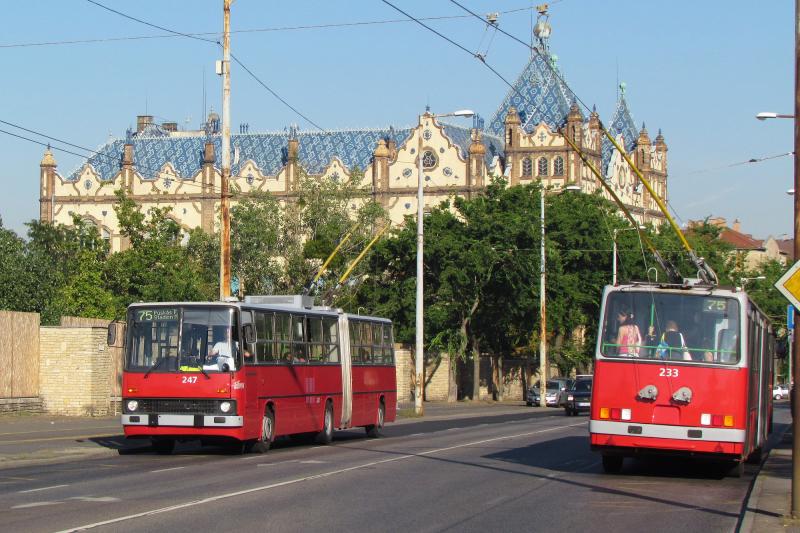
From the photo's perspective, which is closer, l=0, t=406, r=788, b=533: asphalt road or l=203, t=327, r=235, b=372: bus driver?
l=0, t=406, r=788, b=533: asphalt road

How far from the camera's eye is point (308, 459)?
23.1m

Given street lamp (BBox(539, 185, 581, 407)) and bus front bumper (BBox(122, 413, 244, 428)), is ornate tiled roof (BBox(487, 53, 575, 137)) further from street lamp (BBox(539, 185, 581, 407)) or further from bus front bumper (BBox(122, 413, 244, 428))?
bus front bumper (BBox(122, 413, 244, 428))

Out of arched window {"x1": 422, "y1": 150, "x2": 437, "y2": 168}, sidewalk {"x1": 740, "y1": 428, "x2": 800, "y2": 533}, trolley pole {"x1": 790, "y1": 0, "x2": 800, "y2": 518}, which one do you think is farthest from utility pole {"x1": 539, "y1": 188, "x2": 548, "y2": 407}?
trolley pole {"x1": 790, "y1": 0, "x2": 800, "y2": 518}

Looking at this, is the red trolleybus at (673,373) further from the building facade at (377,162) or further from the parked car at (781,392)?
the parked car at (781,392)

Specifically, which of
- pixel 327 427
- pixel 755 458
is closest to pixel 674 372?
pixel 755 458

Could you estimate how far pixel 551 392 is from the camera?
2525 inches

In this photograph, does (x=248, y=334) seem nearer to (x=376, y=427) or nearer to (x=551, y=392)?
(x=376, y=427)

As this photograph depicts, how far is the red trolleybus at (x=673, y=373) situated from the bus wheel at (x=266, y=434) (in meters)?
7.50

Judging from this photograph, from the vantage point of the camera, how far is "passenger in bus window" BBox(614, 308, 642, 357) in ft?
64.0

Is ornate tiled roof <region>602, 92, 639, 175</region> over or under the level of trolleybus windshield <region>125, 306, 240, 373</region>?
over

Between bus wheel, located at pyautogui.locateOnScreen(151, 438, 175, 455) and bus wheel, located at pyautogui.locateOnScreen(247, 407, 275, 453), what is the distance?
1542mm

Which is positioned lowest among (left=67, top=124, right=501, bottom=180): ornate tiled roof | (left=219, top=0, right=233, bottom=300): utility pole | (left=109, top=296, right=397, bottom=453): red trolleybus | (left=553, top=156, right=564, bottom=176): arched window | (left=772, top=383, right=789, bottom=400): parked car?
(left=772, top=383, right=789, bottom=400): parked car

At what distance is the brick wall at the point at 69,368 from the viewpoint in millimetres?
33125

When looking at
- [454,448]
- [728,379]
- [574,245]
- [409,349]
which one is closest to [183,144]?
[574,245]
